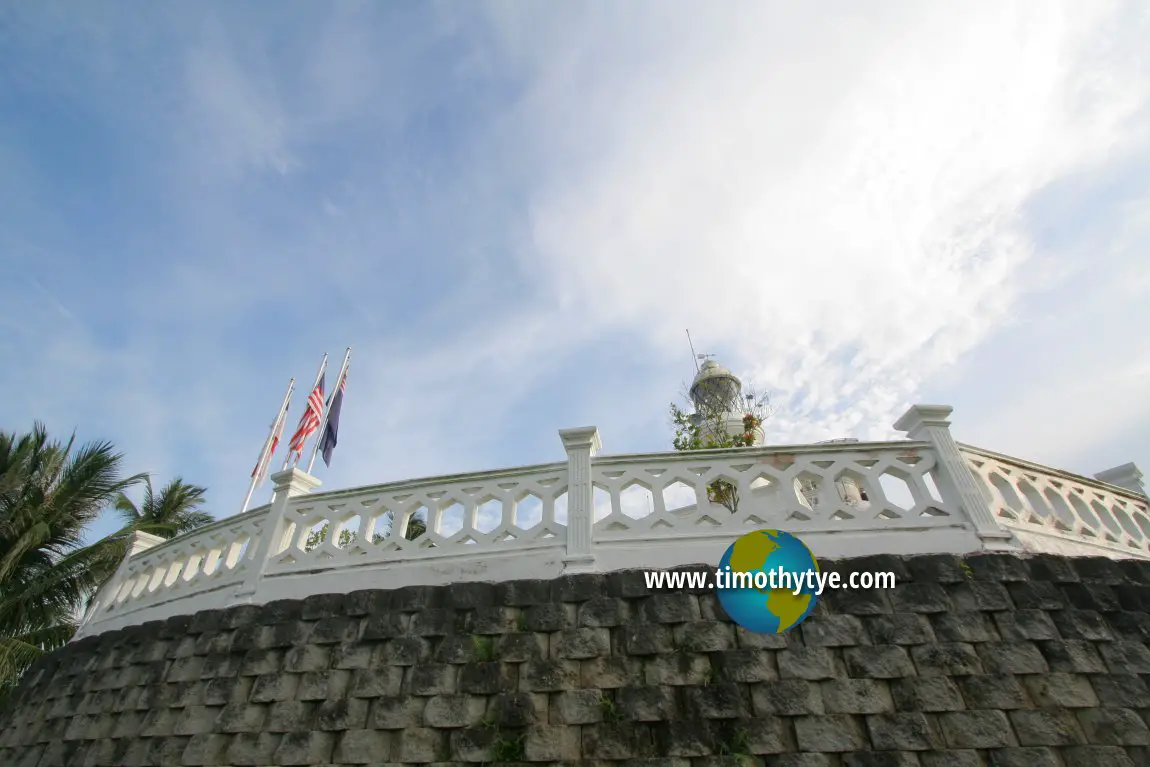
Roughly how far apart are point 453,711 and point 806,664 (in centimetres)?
250

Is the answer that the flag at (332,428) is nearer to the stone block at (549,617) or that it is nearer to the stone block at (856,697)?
the stone block at (549,617)

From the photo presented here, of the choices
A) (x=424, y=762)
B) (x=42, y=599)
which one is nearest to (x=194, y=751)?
(x=424, y=762)

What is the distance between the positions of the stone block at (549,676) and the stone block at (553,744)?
0.25 metres

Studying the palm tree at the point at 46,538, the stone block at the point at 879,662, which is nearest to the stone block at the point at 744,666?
the stone block at the point at 879,662

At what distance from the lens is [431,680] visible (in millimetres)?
3932

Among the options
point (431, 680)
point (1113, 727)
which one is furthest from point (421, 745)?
point (1113, 727)

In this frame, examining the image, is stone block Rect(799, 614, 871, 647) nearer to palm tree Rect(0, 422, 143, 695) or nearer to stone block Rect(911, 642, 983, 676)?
stone block Rect(911, 642, 983, 676)

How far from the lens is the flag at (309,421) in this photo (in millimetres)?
10000

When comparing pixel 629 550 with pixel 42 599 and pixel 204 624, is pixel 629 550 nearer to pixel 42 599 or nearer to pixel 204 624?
pixel 204 624

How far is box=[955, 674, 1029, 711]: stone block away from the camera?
339 cm

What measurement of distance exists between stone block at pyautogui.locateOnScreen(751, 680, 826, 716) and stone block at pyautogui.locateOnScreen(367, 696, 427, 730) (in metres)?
2.37

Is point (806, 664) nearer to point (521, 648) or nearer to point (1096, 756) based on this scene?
point (1096, 756)

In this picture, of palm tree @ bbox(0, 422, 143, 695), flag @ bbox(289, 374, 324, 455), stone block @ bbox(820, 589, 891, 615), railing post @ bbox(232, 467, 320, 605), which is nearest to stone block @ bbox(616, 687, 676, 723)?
stone block @ bbox(820, 589, 891, 615)

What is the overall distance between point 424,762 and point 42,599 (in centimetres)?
1160
